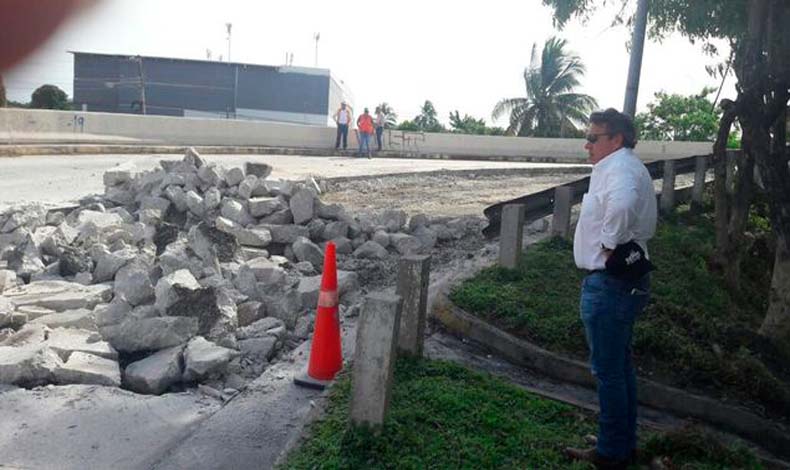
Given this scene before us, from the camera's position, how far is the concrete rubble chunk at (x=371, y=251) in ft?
28.6

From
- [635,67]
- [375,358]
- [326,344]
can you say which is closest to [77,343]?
[326,344]

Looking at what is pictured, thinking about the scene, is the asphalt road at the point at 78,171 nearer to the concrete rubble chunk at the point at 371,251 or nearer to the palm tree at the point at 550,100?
the concrete rubble chunk at the point at 371,251

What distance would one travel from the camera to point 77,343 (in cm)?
570

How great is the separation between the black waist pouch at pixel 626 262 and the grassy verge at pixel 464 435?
3.23 feet

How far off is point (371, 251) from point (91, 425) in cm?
474

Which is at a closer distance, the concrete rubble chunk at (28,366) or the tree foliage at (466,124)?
the concrete rubble chunk at (28,366)

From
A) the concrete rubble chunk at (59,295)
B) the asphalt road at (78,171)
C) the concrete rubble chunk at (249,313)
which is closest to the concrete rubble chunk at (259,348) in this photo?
the concrete rubble chunk at (249,313)

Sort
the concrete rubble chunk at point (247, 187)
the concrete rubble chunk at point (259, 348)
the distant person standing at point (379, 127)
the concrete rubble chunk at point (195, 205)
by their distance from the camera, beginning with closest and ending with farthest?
the concrete rubble chunk at point (259, 348) < the concrete rubble chunk at point (195, 205) < the concrete rubble chunk at point (247, 187) < the distant person standing at point (379, 127)

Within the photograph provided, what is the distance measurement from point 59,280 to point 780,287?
6630 mm

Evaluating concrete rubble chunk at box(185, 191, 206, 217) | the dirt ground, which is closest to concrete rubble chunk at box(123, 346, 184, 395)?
concrete rubble chunk at box(185, 191, 206, 217)

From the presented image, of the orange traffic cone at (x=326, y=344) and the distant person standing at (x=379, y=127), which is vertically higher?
the distant person standing at (x=379, y=127)

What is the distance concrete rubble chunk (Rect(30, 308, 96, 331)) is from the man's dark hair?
4.60 metres

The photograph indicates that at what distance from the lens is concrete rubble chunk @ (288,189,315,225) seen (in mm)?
9461

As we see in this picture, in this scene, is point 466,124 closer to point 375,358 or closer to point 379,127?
point 379,127
